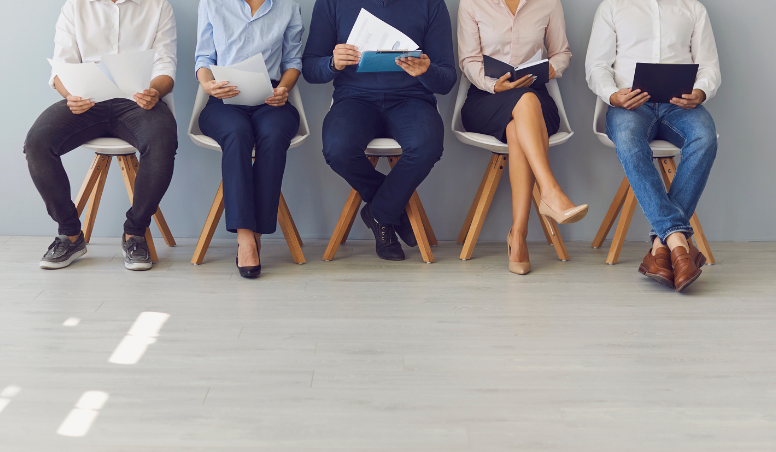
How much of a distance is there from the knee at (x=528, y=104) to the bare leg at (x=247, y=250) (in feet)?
3.94

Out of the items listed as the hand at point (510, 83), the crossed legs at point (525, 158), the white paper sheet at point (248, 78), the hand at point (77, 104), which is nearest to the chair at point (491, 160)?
the crossed legs at point (525, 158)

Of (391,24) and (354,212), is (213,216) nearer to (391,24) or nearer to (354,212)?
(354,212)

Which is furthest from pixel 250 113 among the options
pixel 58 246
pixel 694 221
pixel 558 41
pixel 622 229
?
pixel 694 221

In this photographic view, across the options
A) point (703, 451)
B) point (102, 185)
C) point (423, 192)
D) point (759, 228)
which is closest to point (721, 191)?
point (759, 228)

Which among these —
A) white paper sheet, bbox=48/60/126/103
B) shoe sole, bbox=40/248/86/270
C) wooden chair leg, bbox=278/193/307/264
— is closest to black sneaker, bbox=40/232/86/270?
shoe sole, bbox=40/248/86/270

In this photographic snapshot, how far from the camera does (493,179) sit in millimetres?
2811

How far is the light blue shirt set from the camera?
2.65m

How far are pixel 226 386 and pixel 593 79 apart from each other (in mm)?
2106

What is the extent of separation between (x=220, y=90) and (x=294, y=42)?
46 cm

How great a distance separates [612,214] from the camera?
118 inches

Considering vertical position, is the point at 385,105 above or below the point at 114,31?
below

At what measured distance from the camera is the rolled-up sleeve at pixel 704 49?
109 inches

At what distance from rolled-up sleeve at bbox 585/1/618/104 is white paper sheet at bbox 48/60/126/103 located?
80.9 inches

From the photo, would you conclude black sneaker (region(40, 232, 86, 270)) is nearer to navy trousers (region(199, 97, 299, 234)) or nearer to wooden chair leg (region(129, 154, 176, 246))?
wooden chair leg (region(129, 154, 176, 246))
